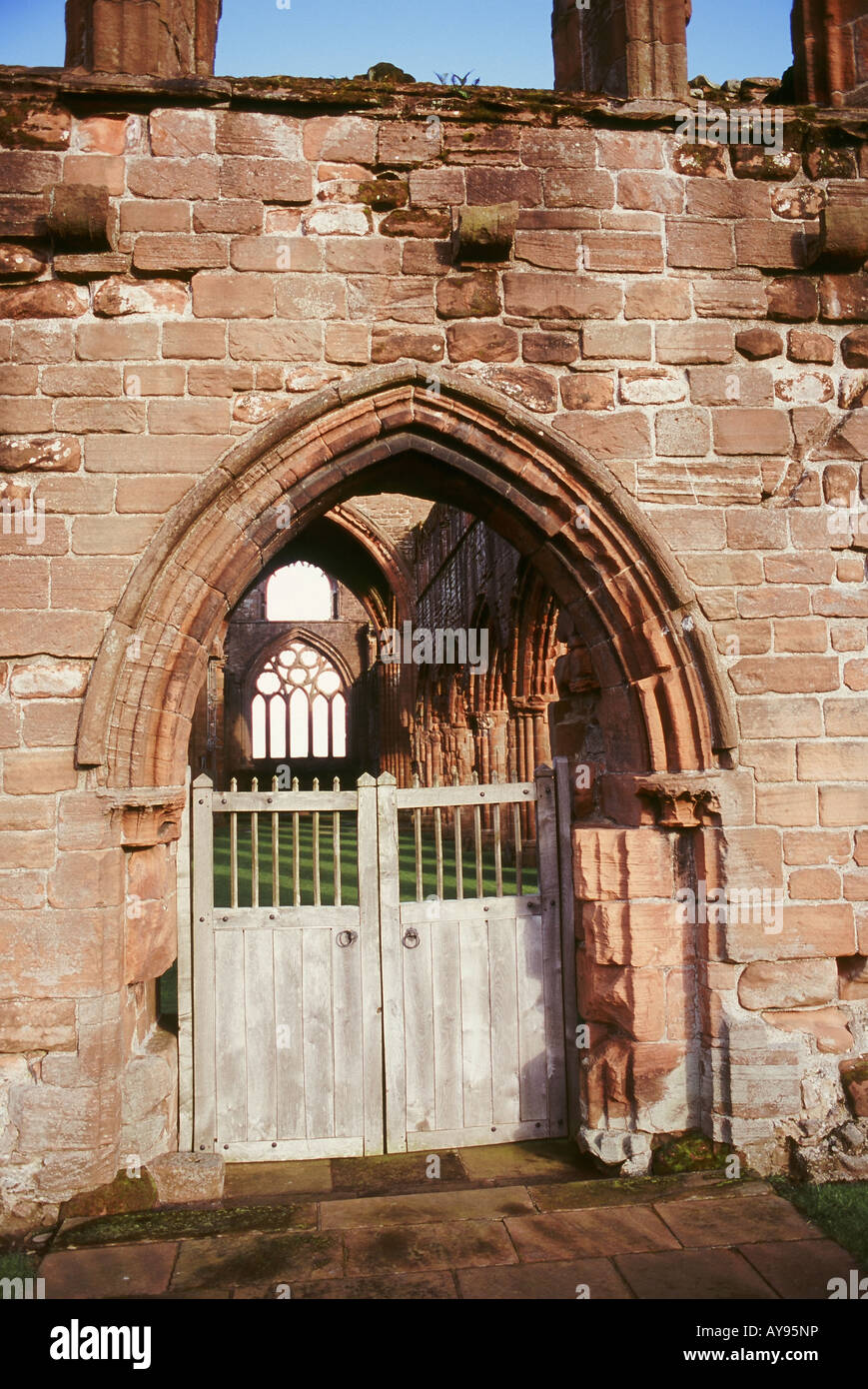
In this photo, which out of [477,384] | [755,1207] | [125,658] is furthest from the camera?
[477,384]

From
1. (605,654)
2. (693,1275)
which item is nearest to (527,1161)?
(693,1275)

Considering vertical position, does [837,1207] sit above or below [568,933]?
below

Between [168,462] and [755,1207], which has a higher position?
[168,462]

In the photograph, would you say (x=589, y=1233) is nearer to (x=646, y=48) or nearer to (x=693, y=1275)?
(x=693, y=1275)

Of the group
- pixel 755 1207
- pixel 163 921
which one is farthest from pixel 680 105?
pixel 755 1207

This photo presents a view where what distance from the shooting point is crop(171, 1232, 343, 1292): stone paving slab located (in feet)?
10.3

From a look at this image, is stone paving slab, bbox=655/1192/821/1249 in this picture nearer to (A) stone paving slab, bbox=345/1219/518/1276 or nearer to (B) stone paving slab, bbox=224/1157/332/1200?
(A) stone paving slab, bbox=345/1219/518/1276

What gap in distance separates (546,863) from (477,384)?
2.24 meters

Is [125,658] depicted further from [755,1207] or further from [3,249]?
[755,1207]

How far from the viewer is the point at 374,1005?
4363 mm

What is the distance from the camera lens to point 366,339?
4109 mm

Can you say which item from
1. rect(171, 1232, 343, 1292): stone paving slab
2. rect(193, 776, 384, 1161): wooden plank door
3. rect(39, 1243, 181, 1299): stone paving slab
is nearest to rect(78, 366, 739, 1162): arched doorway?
rect(193, 776, 384, 1161): wooden plank door

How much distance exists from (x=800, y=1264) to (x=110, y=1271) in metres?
2.32

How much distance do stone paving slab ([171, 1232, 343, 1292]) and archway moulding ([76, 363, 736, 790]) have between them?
5.70 feet
